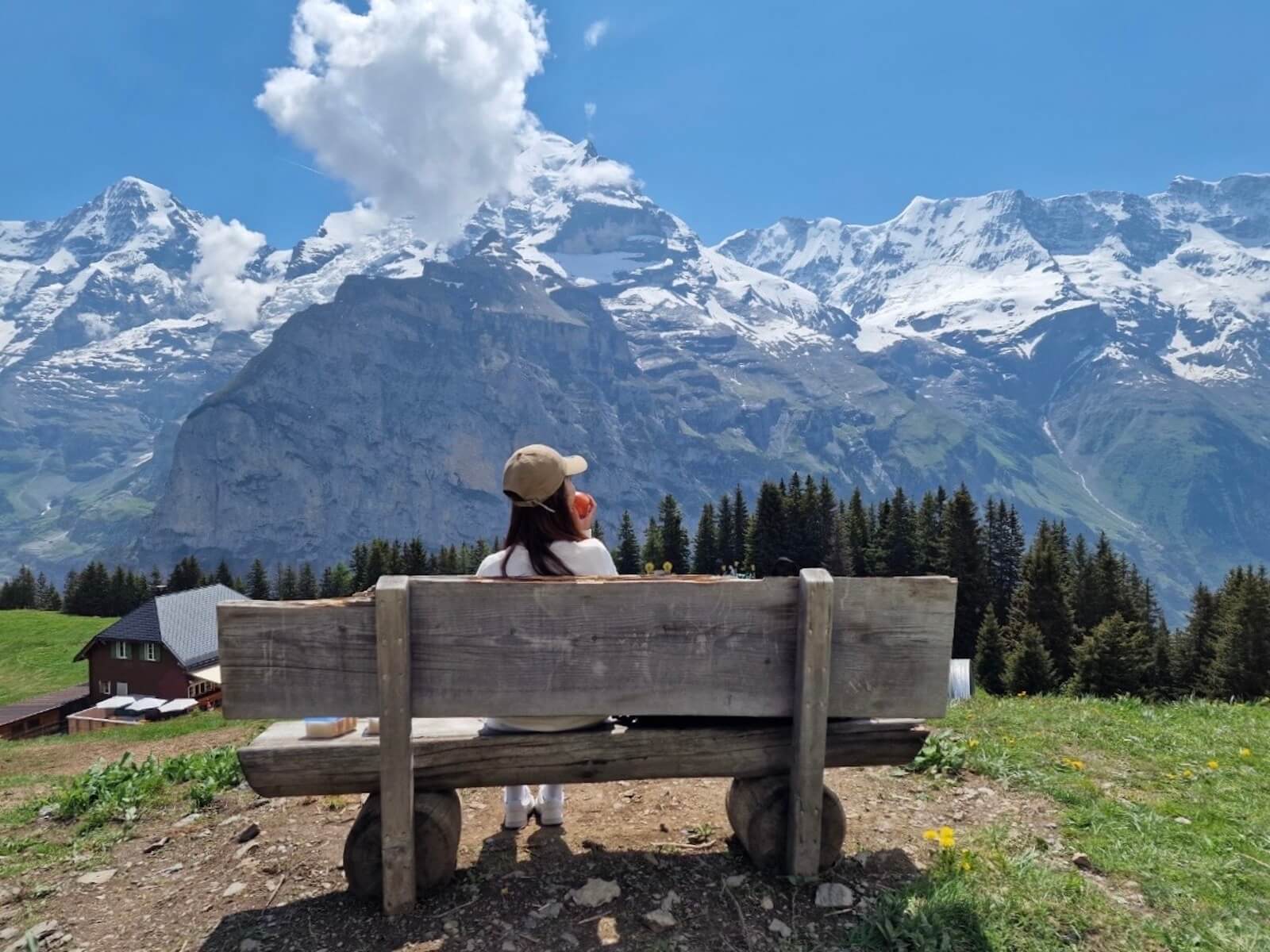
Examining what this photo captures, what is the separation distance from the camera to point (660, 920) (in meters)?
4.52

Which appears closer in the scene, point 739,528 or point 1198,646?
point 1198,646

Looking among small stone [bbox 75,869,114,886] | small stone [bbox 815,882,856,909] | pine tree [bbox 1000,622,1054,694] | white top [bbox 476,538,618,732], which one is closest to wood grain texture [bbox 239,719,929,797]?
white top [bbox 476,538,618,732]

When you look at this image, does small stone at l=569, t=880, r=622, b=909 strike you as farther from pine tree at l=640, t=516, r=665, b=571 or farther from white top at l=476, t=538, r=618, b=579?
pine tree at l=640, t=516, r=665, b=571

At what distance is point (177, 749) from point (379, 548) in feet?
248

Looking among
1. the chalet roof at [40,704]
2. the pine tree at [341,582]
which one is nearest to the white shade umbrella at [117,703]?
the chalet roof at [40,704]

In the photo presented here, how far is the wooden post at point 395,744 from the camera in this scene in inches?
171

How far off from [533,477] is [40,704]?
176 ft

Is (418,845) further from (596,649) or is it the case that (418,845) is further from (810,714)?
(810,714)

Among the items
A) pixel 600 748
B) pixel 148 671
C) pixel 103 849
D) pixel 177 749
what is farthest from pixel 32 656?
pixel 600 748

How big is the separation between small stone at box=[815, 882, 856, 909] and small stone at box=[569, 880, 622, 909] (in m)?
1.26

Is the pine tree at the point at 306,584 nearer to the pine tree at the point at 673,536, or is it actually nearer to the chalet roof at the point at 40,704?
the pine tree at the point at 673,536

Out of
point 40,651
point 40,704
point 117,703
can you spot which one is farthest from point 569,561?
point 40,651

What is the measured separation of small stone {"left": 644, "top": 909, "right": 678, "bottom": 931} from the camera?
4492 mm

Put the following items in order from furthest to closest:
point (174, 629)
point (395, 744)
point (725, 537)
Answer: point (725, 537), point (174, 629), point (395, 744)
